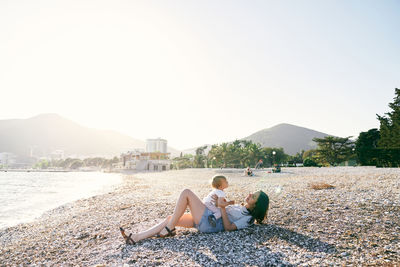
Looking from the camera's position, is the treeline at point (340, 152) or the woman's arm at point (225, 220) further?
the treeline at point (340, 152)

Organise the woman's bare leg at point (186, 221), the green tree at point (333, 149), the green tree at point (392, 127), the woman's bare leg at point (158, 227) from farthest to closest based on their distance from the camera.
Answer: the green tree at point (333, 149) → the green tree at point (392, 127) → the woman's bare leg at point (186, 221) → the woman's bare leg at point (158, 227)

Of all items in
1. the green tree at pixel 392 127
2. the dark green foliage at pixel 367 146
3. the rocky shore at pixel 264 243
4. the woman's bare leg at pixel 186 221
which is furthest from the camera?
the dark green foliage at pixel 367 146

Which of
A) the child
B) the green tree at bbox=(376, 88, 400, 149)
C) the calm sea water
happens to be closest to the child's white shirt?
the child

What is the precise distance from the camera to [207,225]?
17.5 feet

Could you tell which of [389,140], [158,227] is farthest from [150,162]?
[158,227]

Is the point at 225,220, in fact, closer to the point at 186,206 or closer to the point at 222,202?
the point at 222,202

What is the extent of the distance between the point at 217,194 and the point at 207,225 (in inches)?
28.7

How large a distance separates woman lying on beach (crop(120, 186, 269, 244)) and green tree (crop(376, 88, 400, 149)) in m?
32.4

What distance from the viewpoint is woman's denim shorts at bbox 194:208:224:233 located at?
17.2ft

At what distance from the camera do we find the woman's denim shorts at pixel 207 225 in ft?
17.2

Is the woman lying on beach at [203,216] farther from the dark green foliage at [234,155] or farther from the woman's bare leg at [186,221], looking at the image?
the dark green foliage at [234,155]

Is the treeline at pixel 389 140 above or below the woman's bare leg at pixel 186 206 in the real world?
above

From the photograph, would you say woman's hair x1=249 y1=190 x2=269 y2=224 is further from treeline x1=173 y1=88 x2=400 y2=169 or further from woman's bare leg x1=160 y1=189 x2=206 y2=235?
treeline x1=173 y1=88 x2=400 y2=169

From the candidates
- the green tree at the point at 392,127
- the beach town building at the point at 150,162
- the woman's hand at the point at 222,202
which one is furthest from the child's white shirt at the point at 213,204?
the beach town building at the point at 150,162
